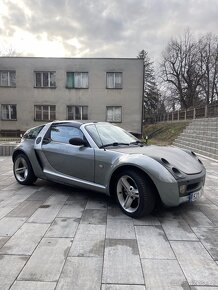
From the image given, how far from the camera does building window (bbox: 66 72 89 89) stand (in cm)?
2127

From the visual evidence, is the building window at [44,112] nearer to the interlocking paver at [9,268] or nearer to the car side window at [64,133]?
the car side window at [64,133]

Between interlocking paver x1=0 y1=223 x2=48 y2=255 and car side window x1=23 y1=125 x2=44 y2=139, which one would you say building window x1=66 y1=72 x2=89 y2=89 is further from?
interlocking paver x1=0 y1=223 x2=48 y2=255

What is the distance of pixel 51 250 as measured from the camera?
8.68 ft

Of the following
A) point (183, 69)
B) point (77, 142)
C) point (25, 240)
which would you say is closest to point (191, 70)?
point (183, 69)

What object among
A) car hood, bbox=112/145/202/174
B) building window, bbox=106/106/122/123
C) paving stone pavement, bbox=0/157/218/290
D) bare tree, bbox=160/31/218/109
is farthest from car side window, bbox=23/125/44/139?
bare tree, bbox=160/31/218/109

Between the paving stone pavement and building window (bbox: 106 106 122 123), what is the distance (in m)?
17.4

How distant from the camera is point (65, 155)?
4.48 m

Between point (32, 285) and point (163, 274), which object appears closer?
point (32, 285)

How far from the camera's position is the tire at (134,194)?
343cm

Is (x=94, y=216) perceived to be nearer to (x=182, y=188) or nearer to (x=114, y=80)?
(x=182, y=188)

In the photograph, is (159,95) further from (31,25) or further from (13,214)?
(13,214)

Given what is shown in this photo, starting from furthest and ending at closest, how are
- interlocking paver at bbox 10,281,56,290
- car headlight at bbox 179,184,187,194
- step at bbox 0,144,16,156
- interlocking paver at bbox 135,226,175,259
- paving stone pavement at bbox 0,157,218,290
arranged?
step at bbox 0,144,16,156 < car headlight at bbox 179,184,187,194 < interlocking paver at bbox 135,226,175,259 < paving stone pavement at bbox 0,157,218,290 < interlocking paver at bbox 10,281,56,290

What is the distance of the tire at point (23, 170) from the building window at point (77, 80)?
1667cm

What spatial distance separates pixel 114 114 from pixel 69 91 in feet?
14.1
